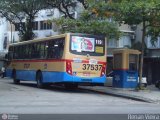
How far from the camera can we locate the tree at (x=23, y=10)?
44.1m

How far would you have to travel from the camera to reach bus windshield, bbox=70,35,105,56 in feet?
77.6

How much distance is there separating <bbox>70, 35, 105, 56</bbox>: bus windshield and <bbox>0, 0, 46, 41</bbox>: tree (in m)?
17.3

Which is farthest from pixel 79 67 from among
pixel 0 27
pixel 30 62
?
pixel 0 27

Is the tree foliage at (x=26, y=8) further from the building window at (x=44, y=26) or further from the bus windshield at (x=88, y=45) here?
the bus windshield at (x=88, y=45)

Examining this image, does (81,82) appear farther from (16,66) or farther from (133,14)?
(16,66)

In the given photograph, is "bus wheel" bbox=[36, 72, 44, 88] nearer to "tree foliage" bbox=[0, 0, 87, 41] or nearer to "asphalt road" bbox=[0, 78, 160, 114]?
"asphalt road" bbox=[0, 78, 160, 114]

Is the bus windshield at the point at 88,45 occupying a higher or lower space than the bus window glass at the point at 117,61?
higher

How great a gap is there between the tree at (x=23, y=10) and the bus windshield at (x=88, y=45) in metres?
17.3

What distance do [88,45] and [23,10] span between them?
72.9 feet

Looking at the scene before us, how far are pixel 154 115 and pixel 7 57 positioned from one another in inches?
1149

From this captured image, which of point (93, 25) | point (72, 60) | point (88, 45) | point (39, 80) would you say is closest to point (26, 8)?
point (93, 25)

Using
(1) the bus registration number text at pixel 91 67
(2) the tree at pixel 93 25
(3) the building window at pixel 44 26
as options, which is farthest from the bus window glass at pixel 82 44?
(3) the building window at pixel 44 26

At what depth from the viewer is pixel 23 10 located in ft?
148

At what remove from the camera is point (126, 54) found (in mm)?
24953
